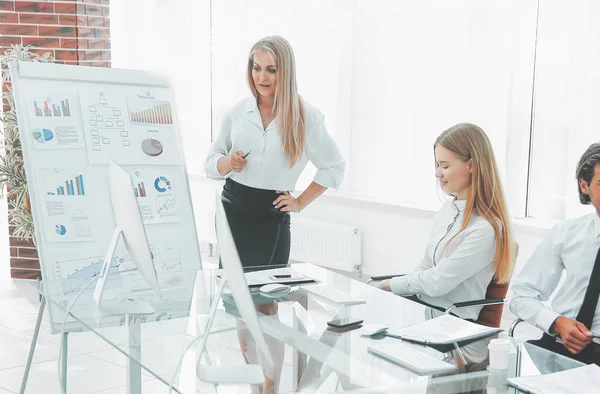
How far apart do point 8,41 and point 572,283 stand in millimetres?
4403

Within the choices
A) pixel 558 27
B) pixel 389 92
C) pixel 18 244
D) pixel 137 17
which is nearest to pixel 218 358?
pixel 558 27

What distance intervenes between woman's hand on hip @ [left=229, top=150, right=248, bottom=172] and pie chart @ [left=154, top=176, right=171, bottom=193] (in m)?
0.34

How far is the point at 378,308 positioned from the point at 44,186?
61.3 inches

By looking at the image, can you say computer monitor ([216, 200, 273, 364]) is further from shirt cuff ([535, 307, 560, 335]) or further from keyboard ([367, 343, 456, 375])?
shirt cuff ([535, 307, 560, 335])

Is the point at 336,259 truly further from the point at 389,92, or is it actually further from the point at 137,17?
the point at 137,17

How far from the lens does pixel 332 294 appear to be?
2600 millimetres

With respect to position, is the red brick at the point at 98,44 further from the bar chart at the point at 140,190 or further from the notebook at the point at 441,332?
the notebook at the point at 441,332

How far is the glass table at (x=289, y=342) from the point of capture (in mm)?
1825

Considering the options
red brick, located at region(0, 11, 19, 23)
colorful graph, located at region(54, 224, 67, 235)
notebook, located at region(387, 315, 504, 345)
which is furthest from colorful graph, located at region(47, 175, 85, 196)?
red brick, located at region(0, 11, 19, 23)

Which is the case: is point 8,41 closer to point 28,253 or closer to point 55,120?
point 28,253

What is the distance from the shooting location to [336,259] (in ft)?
18.6

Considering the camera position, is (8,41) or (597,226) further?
(8,41)

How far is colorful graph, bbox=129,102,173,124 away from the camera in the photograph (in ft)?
11.4

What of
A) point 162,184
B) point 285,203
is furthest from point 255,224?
point 162,184
